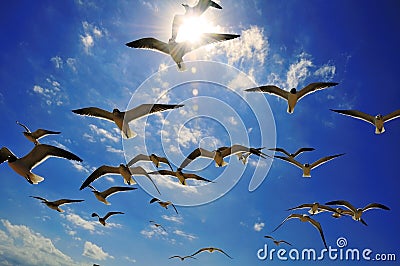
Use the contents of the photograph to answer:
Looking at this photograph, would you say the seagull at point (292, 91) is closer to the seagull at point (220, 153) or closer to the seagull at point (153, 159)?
the seagull at point (220, 153)

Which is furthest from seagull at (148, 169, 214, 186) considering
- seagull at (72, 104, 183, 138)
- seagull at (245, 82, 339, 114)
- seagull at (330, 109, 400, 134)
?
seagull at (330, 109, 400, 134)

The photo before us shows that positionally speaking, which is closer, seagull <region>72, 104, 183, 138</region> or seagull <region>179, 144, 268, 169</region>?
seagull <region>72, 104, 183, 138</region>

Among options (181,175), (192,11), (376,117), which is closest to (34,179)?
(181,175)

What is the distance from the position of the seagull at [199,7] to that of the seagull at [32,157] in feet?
20.1

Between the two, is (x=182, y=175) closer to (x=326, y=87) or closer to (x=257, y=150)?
(x=257, y=150)

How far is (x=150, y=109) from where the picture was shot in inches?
519

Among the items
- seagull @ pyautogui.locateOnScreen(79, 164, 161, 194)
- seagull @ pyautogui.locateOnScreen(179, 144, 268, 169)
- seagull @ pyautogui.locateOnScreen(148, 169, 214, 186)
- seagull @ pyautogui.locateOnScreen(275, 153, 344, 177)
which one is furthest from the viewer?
seagull @ pyautogui.locateOnScreen(275, 153, 344, 177)

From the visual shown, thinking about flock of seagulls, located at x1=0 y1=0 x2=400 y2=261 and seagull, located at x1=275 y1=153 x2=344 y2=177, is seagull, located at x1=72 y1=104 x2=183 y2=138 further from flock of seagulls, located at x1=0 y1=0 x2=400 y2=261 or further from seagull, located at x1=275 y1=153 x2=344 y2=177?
seagull, located at x1=275 y1=153 x2=344 y2=177

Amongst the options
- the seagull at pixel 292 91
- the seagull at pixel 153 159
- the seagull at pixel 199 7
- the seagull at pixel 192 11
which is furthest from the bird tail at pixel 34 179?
the seagull at pixel 292 91

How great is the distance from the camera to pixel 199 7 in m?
11.9

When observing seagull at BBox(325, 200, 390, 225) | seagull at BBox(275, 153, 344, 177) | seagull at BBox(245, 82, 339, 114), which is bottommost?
seagull at BBox(325, 200, 390, 225)

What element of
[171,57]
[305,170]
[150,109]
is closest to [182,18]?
[171,57]

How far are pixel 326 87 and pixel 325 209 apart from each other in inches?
231

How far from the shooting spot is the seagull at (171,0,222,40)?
11.5 meters
